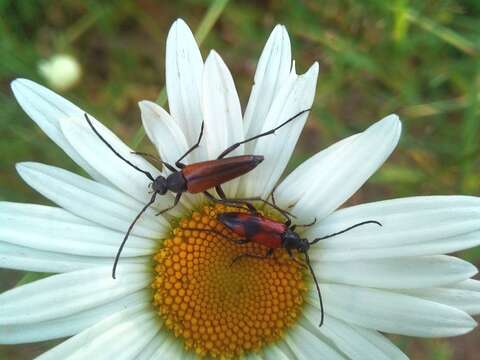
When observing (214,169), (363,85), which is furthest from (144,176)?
(363,85)

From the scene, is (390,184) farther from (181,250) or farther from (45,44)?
(45,44)

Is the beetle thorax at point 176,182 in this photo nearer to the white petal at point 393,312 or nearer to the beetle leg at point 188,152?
the beetle leg at point 188,152

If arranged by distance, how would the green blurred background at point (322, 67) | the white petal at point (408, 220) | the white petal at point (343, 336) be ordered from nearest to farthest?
the white petal at point (408, 220)
the white petal at point (343, 336)
the green blurred background at point (322, 67)

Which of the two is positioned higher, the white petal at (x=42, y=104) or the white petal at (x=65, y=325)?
the white petal at (x=42, y=104)

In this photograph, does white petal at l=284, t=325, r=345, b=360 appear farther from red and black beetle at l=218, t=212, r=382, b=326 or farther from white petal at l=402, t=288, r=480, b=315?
white petal at l=402, t=288, r=480, b=315

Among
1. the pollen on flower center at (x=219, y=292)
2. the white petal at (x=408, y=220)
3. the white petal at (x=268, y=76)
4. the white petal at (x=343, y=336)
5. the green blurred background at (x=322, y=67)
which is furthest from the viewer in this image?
the green blurred background at (x=322, y=67)

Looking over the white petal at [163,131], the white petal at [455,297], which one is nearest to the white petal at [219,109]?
the white petal at [163,131]

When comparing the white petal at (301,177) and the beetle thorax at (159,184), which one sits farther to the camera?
the beetle thorax at (159,184)
